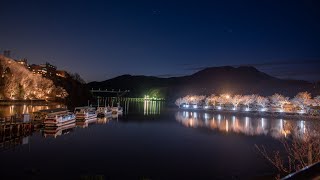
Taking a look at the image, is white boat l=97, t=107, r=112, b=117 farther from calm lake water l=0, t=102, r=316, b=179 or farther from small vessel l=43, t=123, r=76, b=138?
calm lake water l=0, t=102, r=316, b=179

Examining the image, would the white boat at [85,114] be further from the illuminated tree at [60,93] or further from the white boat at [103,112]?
the illuminated tree at [60,93]

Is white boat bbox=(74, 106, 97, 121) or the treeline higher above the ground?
the treeline

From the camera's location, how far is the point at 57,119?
126 ft

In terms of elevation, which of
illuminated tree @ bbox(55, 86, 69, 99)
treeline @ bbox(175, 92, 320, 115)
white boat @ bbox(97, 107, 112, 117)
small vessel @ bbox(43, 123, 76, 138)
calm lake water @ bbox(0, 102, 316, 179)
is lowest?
calm lake water @ bbox(0, 102, 316, 179)

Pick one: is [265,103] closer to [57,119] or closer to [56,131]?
[57,119]

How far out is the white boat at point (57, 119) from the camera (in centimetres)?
3734

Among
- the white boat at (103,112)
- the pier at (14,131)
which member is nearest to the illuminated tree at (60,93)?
the white boat at (103,112)

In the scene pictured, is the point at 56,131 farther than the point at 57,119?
No

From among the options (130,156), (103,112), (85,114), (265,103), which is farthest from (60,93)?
(130,156)

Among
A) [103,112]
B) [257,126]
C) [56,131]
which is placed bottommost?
[257,126]

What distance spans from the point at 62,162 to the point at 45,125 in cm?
1701

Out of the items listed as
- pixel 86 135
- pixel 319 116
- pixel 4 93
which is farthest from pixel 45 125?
pixel 319 116

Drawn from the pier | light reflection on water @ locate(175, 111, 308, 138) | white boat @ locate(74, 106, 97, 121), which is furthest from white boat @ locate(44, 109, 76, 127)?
light reflection on water @ locate(175, 111, 308, 138)

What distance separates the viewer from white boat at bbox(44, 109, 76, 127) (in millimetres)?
37344
